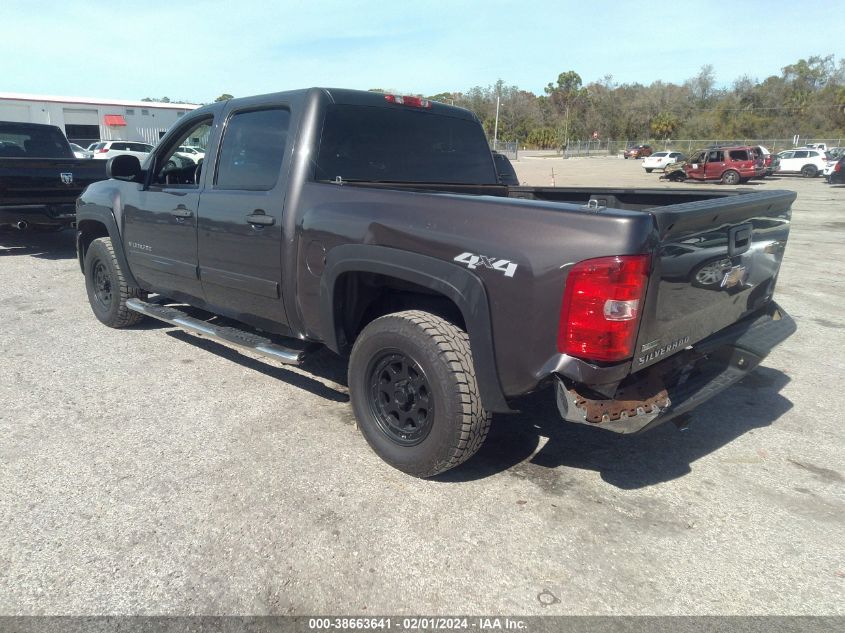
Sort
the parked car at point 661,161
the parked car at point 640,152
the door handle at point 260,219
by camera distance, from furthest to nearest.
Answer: the parked car at point 640,152, the parked car at point 661,161, the door handle at point 260,219

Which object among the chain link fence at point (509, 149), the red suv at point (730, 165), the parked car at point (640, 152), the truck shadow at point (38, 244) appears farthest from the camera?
the chain link fence at point (509, 149)

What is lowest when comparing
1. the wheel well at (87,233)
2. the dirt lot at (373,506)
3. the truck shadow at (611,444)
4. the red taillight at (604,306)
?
the truck shadow at (611,444)

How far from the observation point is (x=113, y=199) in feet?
17.2

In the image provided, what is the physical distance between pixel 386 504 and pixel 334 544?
377 mm

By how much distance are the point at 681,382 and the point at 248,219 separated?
261 cm

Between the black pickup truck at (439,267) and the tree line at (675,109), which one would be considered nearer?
the black pickup truck at (439,267)

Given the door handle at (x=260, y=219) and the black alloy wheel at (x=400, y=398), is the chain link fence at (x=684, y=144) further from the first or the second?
the black alloy wheel at (x=400, y=398)

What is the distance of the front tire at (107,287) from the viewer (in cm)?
538

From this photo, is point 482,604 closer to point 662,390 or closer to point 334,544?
point 334,544

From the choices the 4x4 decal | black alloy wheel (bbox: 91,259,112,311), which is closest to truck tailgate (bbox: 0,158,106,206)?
black alloy wheel (bbox: 91,259,112,311)

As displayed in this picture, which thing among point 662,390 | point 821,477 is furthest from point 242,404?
point 821,477

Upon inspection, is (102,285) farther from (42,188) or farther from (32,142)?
(32,142)

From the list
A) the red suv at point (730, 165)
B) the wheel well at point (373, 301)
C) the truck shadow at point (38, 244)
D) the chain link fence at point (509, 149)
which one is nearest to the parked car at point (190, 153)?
the wheel well at point (373, 301)

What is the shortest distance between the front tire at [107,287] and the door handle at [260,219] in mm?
2167
